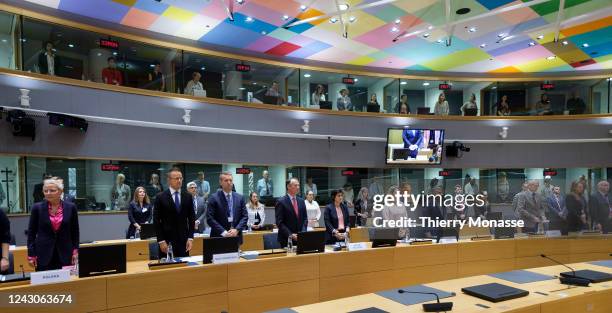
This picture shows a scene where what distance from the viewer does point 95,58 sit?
24.5 feet

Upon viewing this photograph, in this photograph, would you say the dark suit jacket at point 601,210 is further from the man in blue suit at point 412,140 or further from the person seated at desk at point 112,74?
the person seated at desk at point 112,74

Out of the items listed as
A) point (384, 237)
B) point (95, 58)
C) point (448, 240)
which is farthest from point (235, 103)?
→ point (448, 240)

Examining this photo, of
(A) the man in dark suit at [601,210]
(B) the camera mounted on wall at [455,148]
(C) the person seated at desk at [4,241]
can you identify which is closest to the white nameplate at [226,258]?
(C) the person seated at desk at [4,241]

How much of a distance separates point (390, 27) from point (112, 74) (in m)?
5.62

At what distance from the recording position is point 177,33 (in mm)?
8305

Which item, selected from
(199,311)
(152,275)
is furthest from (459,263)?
(152,275)

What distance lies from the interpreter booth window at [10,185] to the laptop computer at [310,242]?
5.36 m

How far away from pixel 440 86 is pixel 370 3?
→ 547 centimetres

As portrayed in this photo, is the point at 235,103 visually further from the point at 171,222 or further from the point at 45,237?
the point at 45,237

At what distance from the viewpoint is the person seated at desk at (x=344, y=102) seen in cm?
1039

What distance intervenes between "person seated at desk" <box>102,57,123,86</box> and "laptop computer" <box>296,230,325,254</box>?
563cm

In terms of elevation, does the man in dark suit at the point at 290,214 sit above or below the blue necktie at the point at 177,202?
below

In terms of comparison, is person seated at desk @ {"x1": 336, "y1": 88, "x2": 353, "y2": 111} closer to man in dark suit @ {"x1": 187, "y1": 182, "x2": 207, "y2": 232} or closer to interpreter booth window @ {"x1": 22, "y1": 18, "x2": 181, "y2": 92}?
interpreter booth window @ {"x1": 22, "y1": 18, "x2": 181, "y2": 92}

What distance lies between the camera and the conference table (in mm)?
2746
